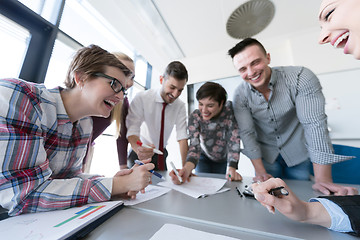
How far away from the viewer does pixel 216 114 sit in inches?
51.6

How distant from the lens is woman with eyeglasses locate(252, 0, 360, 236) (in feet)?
1.19

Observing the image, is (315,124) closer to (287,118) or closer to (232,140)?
(287,118)

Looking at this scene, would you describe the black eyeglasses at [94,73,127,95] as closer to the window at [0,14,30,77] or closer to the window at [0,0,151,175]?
the window at [0,0,151,175]

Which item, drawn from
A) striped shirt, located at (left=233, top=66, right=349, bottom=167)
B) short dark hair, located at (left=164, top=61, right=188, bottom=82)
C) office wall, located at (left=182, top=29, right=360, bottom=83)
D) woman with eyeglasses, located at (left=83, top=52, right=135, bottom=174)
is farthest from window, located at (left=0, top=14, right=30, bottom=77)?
office wall, located at (left=182, top=29, right=360, bottom=83)

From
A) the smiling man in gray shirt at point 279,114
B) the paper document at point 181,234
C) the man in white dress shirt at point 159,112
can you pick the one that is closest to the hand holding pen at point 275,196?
the paper document at point 181,234

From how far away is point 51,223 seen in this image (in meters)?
0.36

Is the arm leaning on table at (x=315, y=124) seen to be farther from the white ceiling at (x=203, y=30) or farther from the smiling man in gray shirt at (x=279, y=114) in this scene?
the white ceiling at (x=203, y=30)

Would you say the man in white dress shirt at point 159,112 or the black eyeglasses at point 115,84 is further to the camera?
the man in white dress shirt at point 159,112

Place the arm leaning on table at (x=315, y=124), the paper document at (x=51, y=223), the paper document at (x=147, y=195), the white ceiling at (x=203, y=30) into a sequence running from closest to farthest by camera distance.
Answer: the paper document at (x=51, y=223), the paper document at (x=147, y=195), the arm leaning on table at (x=315, y=124), the white ceiling at (x=203, y=30)

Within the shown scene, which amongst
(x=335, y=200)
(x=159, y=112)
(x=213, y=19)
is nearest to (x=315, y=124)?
(x=335, y=200)

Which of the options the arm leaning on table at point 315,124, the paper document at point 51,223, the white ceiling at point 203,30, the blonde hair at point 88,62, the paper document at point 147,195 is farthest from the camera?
the white ceiling at point 203,30

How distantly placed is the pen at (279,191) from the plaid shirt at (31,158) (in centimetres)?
54

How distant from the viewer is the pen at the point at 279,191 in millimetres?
374

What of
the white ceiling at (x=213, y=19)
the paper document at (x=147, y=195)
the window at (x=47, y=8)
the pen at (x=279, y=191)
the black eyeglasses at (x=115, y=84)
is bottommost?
the paper document at (x=147, y=195)
